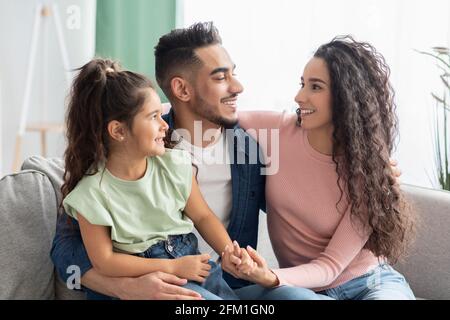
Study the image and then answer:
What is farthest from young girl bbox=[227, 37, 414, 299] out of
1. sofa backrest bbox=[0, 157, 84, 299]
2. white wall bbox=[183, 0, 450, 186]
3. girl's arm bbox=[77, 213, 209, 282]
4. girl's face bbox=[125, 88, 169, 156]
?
white wall bbox=[183, 0, 450, 186]

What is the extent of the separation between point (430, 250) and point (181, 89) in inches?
33.4

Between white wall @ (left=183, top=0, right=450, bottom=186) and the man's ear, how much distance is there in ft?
5.15

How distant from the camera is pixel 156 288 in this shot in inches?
57.5

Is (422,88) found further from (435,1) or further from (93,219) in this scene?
(93,219)

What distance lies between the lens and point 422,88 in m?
3.16

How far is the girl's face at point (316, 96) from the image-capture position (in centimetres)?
170

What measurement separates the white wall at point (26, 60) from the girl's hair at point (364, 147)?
A: 2.22m

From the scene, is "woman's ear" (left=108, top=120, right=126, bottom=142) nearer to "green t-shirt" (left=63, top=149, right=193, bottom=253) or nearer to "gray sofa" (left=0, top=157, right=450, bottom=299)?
"green t-shirt" (left=63, top=149, right=193, bottom=253)

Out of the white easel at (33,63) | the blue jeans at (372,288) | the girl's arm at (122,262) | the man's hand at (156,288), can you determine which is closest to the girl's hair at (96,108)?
the girl's arm at (122,262)

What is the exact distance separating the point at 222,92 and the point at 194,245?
43 cm

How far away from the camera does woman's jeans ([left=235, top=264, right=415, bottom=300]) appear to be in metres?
1.60

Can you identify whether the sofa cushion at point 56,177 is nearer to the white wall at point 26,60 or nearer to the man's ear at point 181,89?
the man's ear at point 181,89

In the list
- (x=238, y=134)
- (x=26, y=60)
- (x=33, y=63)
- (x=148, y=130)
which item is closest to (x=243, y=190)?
(x=238, y=134)

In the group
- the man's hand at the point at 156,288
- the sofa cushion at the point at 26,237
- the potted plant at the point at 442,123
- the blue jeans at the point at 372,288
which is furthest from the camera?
the potted plant at the point at 442,123
